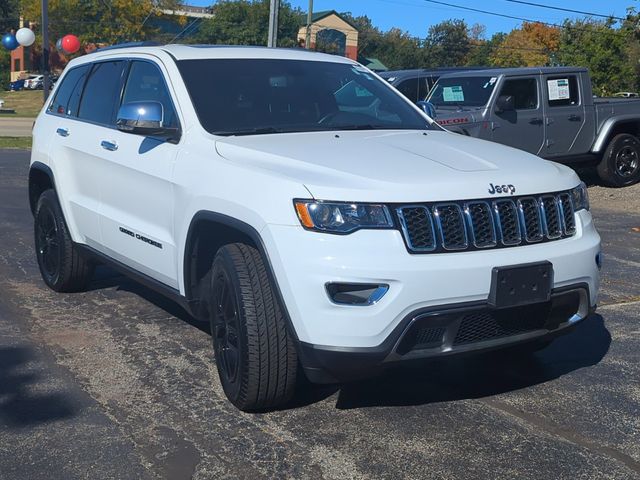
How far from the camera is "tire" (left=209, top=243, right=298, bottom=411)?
4082mm

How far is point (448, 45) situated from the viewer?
290ft

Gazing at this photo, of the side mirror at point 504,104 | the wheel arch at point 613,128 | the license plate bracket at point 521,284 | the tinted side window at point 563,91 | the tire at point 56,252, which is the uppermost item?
the tinted side window at point 563,91

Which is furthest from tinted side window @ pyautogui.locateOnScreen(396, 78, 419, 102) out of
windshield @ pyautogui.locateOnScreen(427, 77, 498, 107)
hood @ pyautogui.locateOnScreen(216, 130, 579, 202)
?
hood @ pyautogui.locateOnScreen(216, 130, 579, 202)

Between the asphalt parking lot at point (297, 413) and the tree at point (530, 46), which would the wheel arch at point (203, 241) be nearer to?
the asphalt parking lot at point (297, 413)

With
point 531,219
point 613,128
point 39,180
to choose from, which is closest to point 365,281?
point 531,219

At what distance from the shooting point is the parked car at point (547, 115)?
12.5m

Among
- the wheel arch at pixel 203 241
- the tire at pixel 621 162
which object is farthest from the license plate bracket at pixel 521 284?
the tire at pixel 621 162

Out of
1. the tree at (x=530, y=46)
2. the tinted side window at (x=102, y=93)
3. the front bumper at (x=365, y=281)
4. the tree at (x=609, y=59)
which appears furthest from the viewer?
the tree at (x=530, y=46)

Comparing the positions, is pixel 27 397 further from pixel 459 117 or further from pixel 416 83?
pixel 416 83

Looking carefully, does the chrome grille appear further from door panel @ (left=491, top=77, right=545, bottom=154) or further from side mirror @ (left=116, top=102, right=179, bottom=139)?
door panel @ (left=491, top=77, right=545, bottom=154)

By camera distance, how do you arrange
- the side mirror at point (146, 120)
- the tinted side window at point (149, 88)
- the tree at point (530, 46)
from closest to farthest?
1. the side mirror at point (146, 120)
2. the tinted side window at point (149, 88)
3. the tree at point (530, 46)

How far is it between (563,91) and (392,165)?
985 centimetres

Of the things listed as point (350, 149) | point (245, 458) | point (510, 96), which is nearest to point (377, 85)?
point (350, 149)

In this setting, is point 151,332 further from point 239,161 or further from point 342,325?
point 342,325
